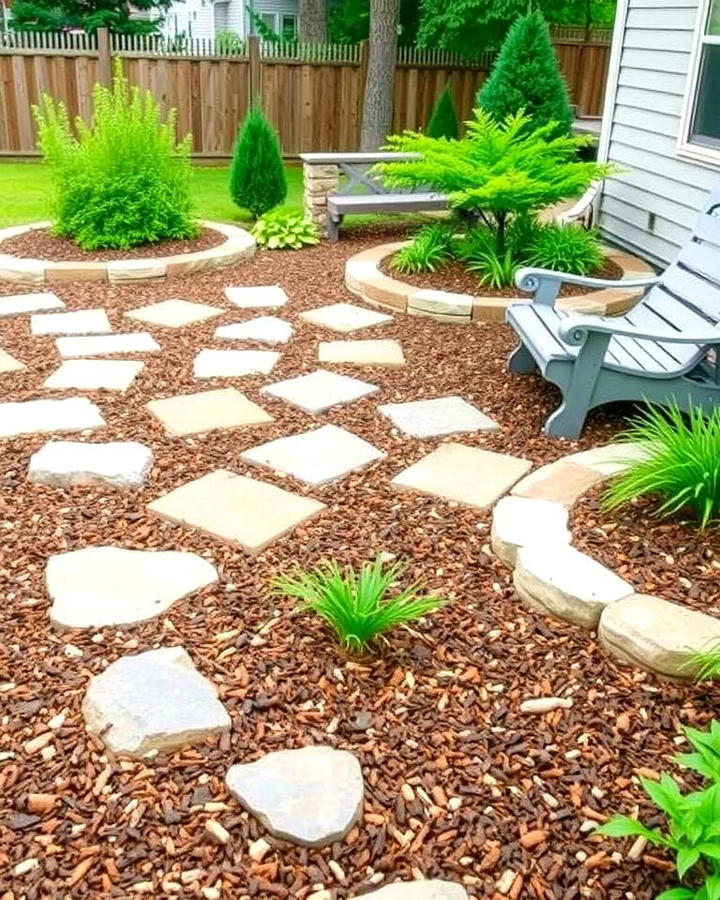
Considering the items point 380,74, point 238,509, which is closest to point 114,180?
point 238,509

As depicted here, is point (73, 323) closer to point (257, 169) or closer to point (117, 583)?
point (117, 583)

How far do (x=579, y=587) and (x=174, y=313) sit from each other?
348 centimetres

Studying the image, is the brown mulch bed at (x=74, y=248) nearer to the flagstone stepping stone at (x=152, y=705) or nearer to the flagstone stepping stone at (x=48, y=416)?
the flagstone stepping stone at (x=48, y=416)

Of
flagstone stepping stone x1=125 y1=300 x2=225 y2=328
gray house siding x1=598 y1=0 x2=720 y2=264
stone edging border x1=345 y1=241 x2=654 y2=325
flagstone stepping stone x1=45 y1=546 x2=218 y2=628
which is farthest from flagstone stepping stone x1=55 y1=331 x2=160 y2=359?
gray house siding x1=598 y1=0 x2=720 y2=264

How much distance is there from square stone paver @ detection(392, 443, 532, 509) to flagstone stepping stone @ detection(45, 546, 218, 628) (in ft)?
2.87

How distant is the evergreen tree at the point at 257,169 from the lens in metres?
7.59

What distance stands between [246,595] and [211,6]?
25.9m

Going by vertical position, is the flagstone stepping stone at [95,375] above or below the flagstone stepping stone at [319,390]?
below

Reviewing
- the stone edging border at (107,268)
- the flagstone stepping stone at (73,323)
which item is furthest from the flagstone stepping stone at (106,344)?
the stone edging border at (107,268)

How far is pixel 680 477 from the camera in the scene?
2.62 metres

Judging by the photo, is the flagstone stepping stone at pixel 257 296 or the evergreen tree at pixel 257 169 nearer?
the flagstone stepping stone at pixel 257 296

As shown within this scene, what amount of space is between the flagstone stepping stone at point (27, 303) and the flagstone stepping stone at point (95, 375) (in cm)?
106

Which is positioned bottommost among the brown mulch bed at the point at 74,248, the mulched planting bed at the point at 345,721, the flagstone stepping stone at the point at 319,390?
the mulched planting bed at the point at 345,721

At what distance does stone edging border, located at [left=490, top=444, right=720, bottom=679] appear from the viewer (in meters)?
2.14
